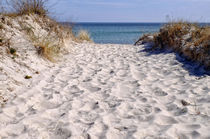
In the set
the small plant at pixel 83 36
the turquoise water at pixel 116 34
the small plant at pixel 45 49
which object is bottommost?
the turquoise water at pixel 116 34

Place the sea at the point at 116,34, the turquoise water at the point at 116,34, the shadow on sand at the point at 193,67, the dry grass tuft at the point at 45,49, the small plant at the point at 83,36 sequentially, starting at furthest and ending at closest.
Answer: the turquoise water at the point at 116,34
the sea at the point at 116,34
the small plant at the point at 83,36
the dry grass tuft at the point at 45,49
the shadow on sand at the point at 193,67

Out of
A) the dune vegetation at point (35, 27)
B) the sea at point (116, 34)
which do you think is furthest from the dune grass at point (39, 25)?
the sea at point (116, 34)

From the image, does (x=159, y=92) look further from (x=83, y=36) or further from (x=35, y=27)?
(x=83, y=36)

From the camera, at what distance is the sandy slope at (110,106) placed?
193 centimetres

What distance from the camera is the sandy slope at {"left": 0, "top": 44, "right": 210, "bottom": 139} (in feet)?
6.33

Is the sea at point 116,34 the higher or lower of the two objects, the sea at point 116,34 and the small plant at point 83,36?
the lower

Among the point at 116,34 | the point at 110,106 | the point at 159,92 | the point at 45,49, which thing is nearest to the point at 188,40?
the point at 159,92

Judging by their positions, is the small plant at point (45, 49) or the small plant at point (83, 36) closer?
the small plant at point (45, 49)

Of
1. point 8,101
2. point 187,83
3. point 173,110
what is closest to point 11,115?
point 8,101

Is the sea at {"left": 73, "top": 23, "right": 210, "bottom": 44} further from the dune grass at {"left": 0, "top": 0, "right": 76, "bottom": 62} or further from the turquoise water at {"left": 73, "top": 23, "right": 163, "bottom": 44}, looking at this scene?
the dune grass at {"left": 0, "top": 0, "right": 76, "bottom": 62}

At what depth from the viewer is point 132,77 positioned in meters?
3.67

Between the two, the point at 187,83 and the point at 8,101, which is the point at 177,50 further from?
the point at 8,101

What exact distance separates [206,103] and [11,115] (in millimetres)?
2274

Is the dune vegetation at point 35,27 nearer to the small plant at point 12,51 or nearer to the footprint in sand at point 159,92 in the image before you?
the small plant at point 12,51
